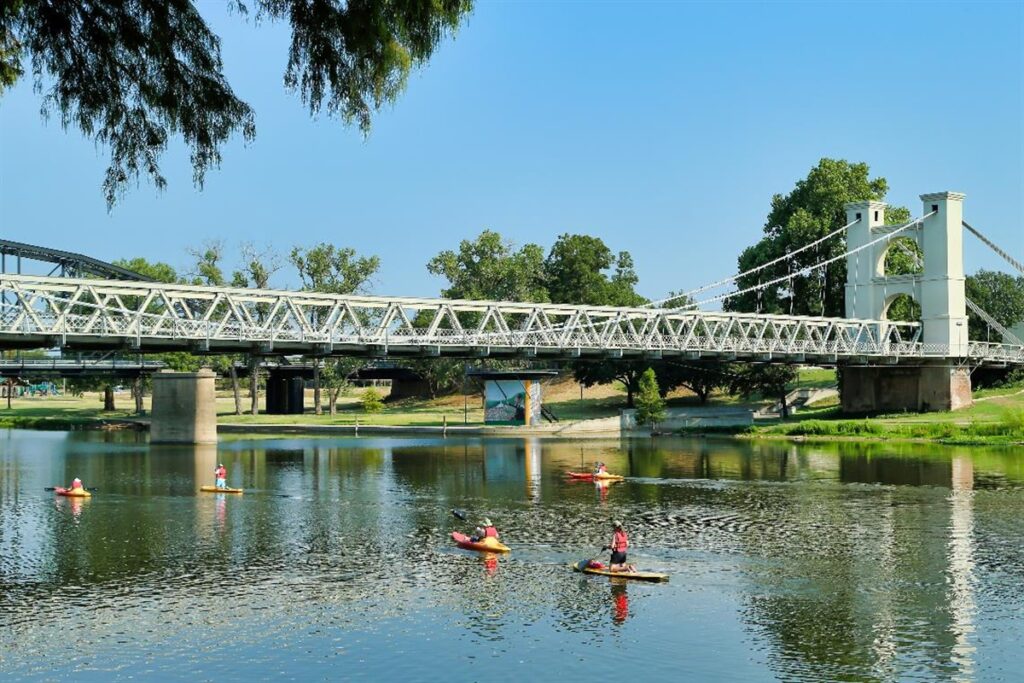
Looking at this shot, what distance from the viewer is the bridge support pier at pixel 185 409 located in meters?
97.2

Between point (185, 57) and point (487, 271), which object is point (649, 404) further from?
point (185, 57)

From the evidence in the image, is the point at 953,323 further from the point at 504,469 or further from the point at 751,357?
the point at 504,469

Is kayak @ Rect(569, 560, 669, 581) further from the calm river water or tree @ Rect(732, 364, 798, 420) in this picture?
tree @ Rect(732, 364, 798, 420)

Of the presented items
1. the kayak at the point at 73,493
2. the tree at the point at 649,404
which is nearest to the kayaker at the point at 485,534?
the kayak at the point at 73,493

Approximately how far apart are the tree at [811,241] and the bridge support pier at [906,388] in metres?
14.2

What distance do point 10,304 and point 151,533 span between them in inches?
1022

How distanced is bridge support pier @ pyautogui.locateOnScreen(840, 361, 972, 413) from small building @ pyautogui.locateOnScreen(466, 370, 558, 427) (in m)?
27.6

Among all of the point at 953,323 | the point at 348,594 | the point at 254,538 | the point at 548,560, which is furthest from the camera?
the point at 953,323

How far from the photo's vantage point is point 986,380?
115875mm

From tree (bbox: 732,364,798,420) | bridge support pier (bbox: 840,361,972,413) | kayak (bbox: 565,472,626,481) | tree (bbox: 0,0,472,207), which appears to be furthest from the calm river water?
tree (bbox: 732,364,798,420)

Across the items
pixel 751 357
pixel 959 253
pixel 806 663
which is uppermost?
pixel 959 253

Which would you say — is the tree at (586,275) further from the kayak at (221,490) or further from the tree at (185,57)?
the tree at (185,57)

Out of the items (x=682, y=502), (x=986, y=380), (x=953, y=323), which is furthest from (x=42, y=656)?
(x=986, y=380)

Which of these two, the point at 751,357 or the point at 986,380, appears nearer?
the point at 751,357
